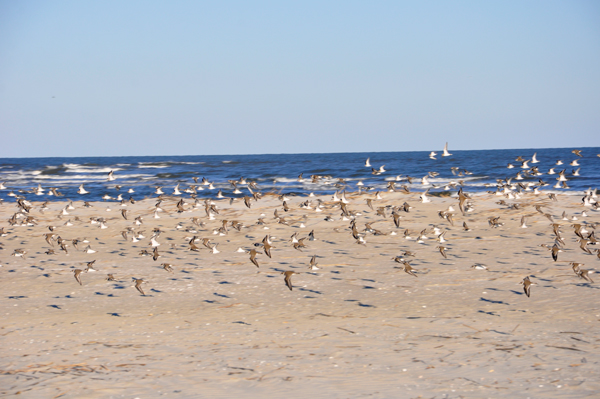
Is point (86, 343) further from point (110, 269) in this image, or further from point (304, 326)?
point (110, 269)

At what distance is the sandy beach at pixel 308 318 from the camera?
8.30 m

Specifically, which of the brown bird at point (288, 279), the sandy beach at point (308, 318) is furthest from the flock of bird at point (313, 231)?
the sandy beach at point (308, 318)

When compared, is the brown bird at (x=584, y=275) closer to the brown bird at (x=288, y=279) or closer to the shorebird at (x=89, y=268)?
the brown bird at (x=288, y=279)

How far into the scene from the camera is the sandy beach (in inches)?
327

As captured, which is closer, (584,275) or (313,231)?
(584,275)

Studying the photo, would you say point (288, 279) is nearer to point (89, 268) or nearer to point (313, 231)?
point (89, 268)

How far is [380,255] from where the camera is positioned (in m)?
17.5

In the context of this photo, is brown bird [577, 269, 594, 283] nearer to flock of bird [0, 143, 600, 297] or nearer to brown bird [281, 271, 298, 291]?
flock of bird [0, 143, 600, 297]

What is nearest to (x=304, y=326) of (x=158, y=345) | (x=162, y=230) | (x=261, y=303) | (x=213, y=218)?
(x=261, y=303)

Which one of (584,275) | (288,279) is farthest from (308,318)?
(584,275)

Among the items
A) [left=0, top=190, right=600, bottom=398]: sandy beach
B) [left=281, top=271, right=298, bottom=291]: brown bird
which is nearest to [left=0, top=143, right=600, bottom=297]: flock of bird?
[left=281, top=271, right=298, bottom=291]: brown bird

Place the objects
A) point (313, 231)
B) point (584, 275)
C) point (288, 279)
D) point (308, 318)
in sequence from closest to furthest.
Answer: point (308, 318) < point (584, 275) < point (288, 279) < point (313, 231)

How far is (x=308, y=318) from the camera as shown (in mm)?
11297

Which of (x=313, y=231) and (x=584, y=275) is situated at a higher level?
(x=584, y=275)
